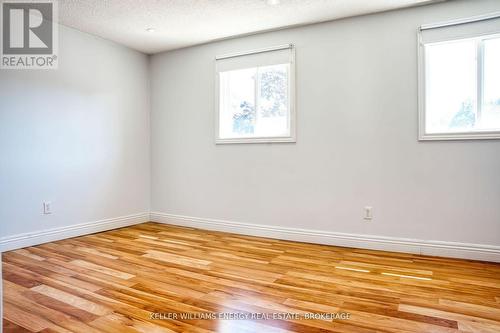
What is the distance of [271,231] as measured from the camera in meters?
3.82

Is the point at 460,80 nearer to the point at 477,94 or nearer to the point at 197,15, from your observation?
the point at 477,94

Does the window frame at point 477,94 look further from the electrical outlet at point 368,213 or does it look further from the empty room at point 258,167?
the electrical outlet at point 368,213

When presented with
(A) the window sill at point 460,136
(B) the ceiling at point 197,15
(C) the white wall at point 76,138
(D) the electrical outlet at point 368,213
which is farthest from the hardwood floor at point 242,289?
(B) the ceiling at point 197,15

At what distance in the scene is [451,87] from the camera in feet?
10.1

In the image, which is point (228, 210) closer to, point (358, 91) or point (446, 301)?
point (358, 91)

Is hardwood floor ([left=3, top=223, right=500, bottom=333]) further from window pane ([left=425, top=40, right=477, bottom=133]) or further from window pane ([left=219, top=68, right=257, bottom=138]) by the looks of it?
window pane ([left=219, top=68, right=257, bottom=138])

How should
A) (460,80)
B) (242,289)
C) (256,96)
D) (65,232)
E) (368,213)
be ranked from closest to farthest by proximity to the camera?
(242,289) → (460,80) → (368,213) → (65,232) → (256,96)

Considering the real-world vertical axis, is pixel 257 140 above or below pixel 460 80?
below

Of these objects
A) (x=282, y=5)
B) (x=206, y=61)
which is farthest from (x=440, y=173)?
(x=206, y=61)

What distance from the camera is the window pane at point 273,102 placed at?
379 cm

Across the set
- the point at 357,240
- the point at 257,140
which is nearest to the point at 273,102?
the point at 257,140

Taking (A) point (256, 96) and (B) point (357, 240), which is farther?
(A) point (256, 96)

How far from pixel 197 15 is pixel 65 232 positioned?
2.80m

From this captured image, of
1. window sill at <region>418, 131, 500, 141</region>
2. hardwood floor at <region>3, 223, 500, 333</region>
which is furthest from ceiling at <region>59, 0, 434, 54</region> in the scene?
hardwood floor at <region>3, 223, 500, 333</region>
